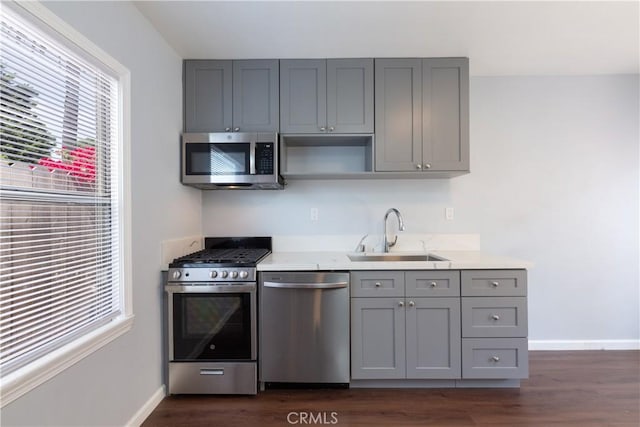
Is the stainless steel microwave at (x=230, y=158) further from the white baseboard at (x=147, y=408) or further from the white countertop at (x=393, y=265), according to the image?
the white baseboard at (x=147, y=408)

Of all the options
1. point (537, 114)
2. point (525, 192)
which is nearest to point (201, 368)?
point (525, 192)

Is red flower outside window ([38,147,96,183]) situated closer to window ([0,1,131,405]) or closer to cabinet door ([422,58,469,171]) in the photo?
window ([0,1,131,405])

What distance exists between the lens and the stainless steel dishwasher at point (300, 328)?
2.08m

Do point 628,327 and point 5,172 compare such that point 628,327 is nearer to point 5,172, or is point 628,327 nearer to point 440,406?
point 440,406

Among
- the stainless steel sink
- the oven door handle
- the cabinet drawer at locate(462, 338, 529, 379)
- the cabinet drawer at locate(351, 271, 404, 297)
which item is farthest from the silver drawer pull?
the cabinet drawer at locate(462, 338, 529, 379)

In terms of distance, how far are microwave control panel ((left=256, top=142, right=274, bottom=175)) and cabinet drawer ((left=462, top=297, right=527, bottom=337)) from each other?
1678 millimetres

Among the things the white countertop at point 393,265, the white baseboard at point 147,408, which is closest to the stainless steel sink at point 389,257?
the white countertop at point 393,265

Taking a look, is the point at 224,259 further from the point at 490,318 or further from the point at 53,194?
the point at 490,318

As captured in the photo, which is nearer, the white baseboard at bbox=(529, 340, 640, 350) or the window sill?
the window sill

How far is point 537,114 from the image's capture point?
275 cm

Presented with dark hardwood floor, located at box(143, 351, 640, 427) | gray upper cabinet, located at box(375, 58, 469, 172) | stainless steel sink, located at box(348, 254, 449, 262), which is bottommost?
dark hardwood floor, located at box(143, 351, 640, 427)

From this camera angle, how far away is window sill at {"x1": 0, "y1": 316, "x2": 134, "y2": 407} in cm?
105

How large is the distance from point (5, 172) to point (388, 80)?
7.49 feet

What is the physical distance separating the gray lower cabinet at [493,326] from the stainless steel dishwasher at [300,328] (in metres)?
0.83
